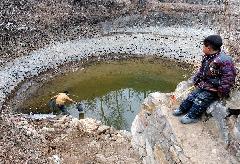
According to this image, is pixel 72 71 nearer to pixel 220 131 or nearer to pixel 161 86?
pixel 161 86

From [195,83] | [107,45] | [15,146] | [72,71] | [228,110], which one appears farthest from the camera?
[107,45]

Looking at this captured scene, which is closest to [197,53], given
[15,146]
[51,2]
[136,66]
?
[136,66]

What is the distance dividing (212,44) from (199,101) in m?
1.37

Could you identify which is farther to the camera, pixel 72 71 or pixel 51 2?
pixel 51 2

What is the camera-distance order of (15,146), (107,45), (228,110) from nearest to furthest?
(228,110), (15,146), (107,45)

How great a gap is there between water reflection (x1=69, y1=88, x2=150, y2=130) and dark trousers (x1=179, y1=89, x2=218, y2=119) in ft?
21.9

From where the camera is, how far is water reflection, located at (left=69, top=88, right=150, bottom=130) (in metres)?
17.9

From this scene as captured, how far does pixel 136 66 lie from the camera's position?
70.4 ft

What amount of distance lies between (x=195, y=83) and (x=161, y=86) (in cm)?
886

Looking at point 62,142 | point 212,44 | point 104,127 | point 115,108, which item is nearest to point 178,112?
point 212,44

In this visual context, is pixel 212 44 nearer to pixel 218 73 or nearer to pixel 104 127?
pixel 218 73

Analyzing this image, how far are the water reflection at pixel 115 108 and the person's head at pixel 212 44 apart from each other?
7.63 meters

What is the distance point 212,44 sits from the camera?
33.1ft

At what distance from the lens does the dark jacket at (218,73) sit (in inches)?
395
